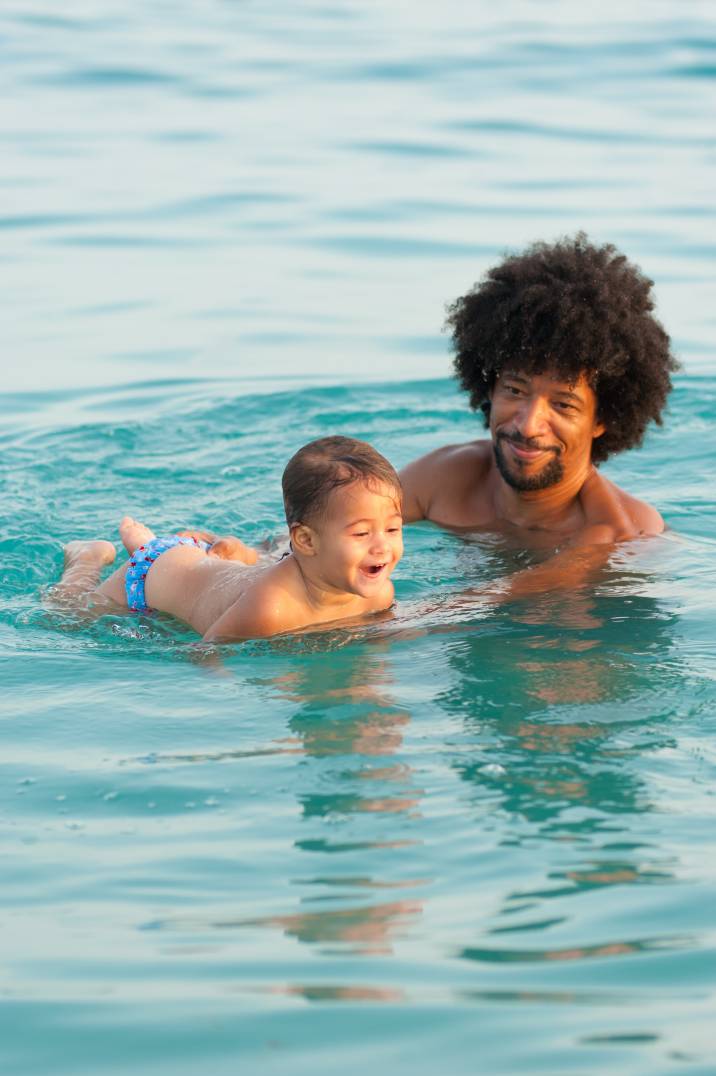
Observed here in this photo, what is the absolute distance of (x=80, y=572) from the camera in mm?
7164

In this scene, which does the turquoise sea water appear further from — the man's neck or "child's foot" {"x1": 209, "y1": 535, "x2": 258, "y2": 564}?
"child's foot" {"x1": 209, "y1": 535, "x2": 258, "y2": 564}

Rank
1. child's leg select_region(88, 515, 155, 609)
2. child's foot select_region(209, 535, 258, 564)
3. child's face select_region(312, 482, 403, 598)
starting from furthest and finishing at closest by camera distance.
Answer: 1. child's foot select_region(209, 535, 258, 564)
2. child's leg select_region(88, 515, 155, 609)
3. child's face select_region(312, 482, 403, 598)

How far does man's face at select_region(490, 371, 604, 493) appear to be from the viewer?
23.3 ft

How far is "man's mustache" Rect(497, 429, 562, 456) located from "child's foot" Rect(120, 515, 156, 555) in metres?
1.58

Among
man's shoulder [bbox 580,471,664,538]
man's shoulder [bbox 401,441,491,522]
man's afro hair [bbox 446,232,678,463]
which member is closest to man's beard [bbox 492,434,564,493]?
man's shoulder [bbox 580,471,664,538]

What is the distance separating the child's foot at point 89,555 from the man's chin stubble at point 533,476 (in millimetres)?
1757

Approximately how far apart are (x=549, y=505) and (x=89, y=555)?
208cm

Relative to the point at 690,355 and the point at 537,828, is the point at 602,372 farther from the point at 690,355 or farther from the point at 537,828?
the point at 690,355

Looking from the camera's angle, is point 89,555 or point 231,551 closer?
point 231,551

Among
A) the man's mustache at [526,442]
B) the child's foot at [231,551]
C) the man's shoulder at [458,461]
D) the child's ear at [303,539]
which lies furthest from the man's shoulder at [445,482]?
the child's ear at [303,539]

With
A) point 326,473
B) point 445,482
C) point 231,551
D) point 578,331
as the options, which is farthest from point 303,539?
point 445,482

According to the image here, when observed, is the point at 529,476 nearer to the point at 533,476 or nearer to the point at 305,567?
the point at 533,476

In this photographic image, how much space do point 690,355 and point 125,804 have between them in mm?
7328

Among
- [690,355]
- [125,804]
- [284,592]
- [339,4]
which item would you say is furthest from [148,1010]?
[339,4]
